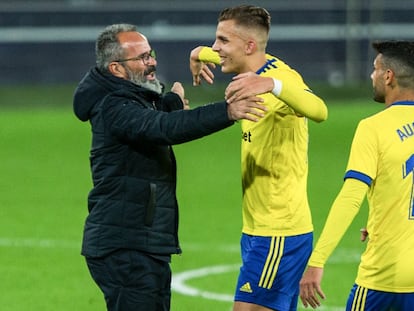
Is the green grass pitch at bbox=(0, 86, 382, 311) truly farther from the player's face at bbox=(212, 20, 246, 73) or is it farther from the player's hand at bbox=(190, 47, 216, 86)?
the player's face at bbox=(212, 20, 246, 73)

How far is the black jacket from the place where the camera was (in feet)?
22.9

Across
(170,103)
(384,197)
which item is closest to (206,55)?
(170,103)

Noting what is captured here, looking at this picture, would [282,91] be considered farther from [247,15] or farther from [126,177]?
[126,177]

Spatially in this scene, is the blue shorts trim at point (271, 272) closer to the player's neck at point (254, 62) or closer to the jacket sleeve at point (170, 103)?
the jacket sleeve at point (170, 103)

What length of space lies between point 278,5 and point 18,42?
7.29 m

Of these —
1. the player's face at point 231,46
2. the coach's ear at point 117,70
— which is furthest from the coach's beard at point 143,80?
the player's face at point 231,46

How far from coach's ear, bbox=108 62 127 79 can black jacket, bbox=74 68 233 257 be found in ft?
0.25

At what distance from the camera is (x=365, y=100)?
2962cm

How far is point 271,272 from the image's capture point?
753 centimetres

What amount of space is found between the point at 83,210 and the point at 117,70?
8.50 meters

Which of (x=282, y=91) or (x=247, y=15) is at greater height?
(x=247, y=15)

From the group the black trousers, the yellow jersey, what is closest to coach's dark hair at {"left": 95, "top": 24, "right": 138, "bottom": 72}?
the black trousers

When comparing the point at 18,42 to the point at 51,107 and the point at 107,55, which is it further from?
the point at 107,55

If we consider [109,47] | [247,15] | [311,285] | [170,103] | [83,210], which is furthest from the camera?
[83,210]
